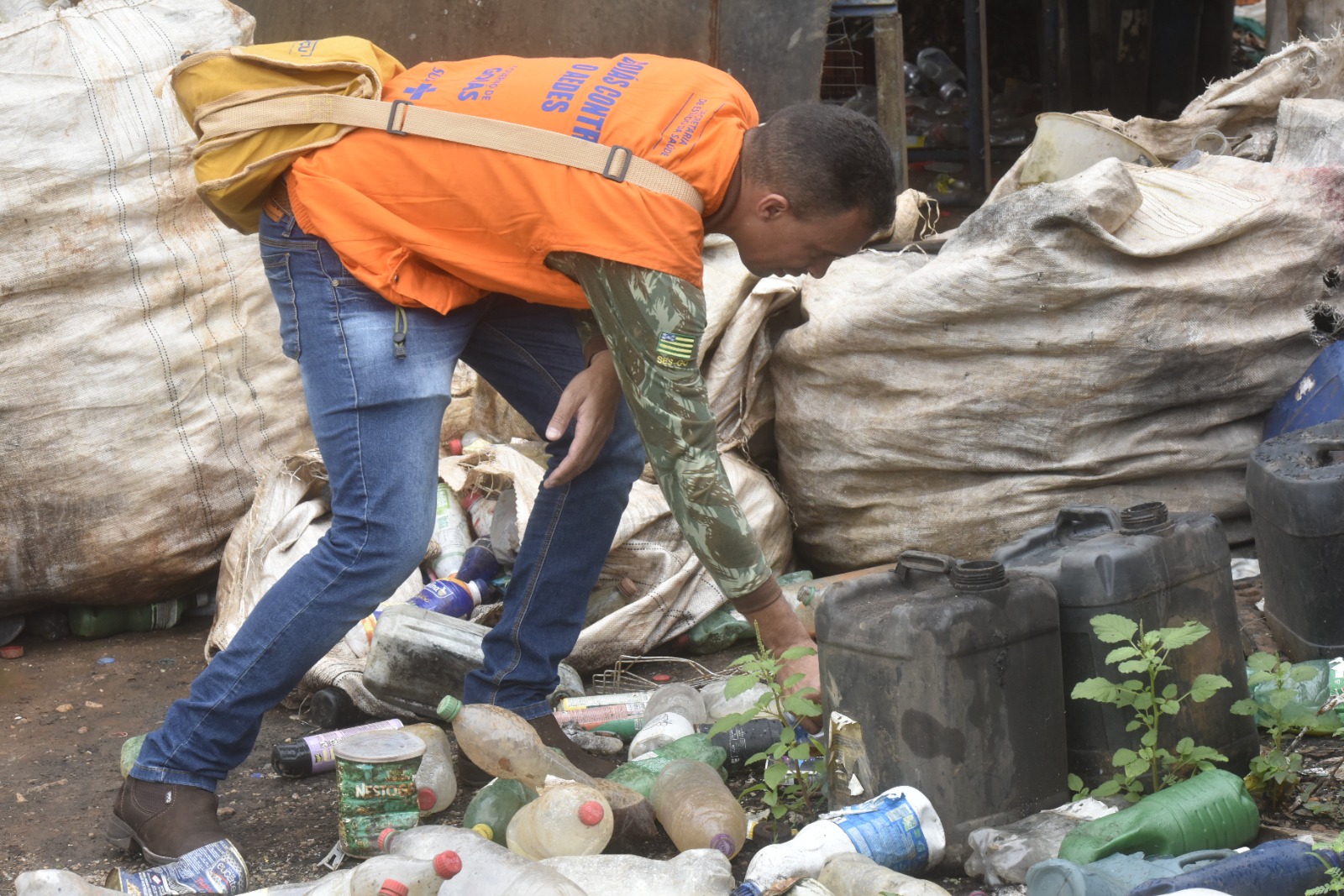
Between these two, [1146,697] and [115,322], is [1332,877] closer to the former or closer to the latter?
[1146,697]

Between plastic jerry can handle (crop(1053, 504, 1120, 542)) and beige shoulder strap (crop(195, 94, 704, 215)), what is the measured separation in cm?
89

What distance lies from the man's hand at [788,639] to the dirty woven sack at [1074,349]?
1.25 metres

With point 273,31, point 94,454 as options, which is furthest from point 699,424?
point 273,31

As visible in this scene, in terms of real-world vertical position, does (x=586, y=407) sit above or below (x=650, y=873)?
above

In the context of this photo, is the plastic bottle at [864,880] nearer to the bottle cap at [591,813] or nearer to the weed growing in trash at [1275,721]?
the bottle cap at [591,813]

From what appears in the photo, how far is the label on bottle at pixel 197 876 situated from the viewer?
7.23 ft

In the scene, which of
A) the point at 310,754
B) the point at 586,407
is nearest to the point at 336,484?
the point at 586,407

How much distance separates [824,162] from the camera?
2139 mm

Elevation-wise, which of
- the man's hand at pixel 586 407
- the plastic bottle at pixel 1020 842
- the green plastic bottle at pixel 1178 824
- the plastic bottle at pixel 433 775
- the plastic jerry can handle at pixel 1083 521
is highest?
the man's hand at pixel 586 407

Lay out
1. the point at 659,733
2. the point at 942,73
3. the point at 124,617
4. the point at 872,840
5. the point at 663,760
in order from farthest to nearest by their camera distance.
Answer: the point at 942,73
the point at 124,617
the point at 659,733
the point at 663,760
the point at 872,840

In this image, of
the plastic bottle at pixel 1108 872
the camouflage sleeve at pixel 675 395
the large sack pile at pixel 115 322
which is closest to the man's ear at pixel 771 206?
the camouflage sleeve at pixel 675 395

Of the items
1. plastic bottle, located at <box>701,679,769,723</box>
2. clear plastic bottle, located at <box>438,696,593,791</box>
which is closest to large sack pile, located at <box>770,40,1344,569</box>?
plastic bottle, located at <box>701,679,769,723</box>

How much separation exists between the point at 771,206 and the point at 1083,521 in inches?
33.3

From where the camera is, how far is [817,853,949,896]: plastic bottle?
6.19 feet
